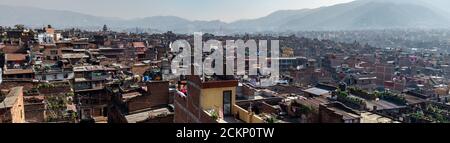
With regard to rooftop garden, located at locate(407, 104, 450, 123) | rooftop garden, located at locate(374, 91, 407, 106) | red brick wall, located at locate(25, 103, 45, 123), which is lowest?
rooftop garden, located at locate(407, 104, 450, 123)

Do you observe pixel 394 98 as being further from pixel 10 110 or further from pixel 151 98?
pixel 10 110

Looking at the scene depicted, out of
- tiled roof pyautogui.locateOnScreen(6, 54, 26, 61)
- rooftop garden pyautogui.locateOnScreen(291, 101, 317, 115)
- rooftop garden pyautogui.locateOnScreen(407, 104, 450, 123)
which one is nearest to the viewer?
rooftop garden pyautogui.locateOnScreen(291, 101, 317, 115)

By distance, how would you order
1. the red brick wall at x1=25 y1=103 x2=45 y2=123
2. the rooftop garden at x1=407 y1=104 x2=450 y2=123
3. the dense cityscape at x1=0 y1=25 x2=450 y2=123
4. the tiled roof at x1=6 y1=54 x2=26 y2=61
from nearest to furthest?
the dense cityscape at x1=0 y1=25 x2=450 y2=123 → the red brick wall at x1=25 y1=103 x2=45 y2=123 → the rooftop garden at x1=407 y1=104 x2=450 y2=123 → the tiled roof at x1=6 y1=54 x2=26 y2=61

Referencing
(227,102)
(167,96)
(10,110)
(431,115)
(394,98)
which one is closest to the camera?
(227,102)

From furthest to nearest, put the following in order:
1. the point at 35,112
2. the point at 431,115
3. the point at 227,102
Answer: the point at 431,115
the point at 35,112
the point at 227,102

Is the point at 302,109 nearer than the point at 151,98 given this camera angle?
Yes

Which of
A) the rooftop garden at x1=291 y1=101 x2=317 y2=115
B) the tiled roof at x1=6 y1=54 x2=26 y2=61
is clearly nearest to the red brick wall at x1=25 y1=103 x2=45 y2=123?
the rooftop garden at x1=291 y1=101 x2=317 y2=115

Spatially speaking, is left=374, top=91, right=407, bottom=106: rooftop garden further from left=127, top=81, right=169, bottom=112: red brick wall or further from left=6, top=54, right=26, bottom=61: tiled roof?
left=6, top=54, right=26, bottom=61: tiled roof

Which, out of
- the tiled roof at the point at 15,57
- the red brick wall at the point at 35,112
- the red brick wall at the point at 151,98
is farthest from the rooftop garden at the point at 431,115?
the tiled roof at the point at 15,57

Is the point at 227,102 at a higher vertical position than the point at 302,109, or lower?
higher

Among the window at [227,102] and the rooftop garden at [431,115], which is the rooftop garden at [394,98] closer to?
the rooftop garden at [431,115]

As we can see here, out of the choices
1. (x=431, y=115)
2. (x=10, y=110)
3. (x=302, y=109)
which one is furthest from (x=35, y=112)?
(x=431, y=115)

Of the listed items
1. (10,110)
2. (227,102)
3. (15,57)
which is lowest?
(10,110)
